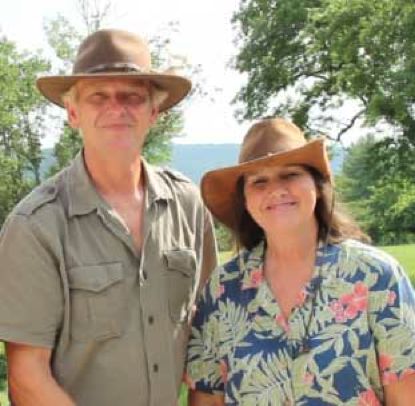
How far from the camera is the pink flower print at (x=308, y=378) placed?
2988 millimetres

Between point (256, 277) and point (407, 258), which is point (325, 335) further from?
point (407, 258)

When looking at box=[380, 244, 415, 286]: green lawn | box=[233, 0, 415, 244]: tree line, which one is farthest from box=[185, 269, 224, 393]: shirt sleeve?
box=[380, 244, 415, 286]: green lawn

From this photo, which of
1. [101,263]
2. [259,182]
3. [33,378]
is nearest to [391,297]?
[259,182]

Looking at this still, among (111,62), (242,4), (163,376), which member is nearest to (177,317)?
(163,376)

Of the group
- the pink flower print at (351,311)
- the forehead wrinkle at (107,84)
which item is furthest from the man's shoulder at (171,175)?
the pink flower print at (351,311)

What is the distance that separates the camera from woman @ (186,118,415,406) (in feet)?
9.73

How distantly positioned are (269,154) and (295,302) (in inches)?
21.4

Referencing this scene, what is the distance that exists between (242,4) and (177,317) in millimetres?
25746

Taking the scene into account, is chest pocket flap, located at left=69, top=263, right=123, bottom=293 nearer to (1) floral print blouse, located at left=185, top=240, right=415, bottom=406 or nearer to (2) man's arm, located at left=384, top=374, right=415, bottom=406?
(1) floral print blouse, located at left=185, top=240, right=415, bottom=406

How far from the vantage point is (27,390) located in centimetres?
310

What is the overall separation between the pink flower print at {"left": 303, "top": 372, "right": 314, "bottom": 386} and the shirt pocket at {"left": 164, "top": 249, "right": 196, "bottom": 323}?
0.63 metres

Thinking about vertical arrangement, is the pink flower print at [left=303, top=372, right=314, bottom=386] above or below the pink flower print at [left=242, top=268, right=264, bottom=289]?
below

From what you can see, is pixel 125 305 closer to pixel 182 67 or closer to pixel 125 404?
pixel 125 404

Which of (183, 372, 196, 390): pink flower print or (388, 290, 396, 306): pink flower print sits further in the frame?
(183, 372, 196, 390): pink flower print
